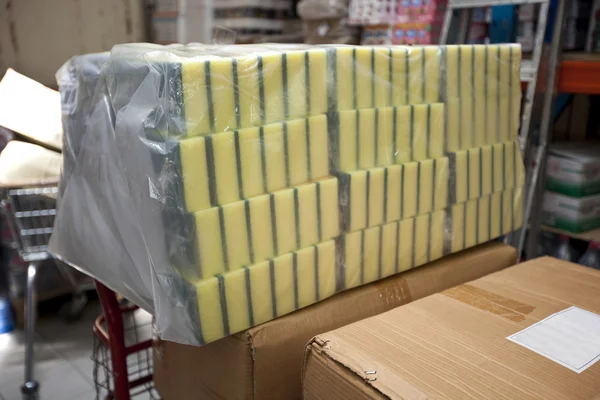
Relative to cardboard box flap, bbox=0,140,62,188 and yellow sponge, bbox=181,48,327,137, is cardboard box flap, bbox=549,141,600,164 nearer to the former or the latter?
yellow sponge, bbox=181,48,327,137

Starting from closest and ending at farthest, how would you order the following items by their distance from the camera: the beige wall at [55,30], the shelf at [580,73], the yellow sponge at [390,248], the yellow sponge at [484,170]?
the yellow sponge at [390,248] < the yellow sponge at [484,170] < the shelf at [580,73] < the beige wall at [55,30]

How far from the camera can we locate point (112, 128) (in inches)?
45.2

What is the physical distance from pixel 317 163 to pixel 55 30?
2.73 m

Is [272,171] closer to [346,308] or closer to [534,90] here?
[346,308]

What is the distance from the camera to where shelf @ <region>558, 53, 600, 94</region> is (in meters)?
2.00

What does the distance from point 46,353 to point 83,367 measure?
0.82ft

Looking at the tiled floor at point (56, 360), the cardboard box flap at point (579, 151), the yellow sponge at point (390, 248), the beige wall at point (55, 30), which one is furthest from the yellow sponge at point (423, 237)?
the beige wall at point (55, 30)

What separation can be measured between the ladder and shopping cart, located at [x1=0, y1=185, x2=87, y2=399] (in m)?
1.91

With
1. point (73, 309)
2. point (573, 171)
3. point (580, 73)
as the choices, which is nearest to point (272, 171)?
point (580, 73)

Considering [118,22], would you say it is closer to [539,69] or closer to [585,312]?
[539,69]

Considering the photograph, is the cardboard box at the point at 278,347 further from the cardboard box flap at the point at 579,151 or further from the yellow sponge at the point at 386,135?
the cardboard box flap at the point at 579,151

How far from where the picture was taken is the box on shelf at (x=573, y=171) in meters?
2.22

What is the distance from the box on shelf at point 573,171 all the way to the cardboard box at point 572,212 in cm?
3

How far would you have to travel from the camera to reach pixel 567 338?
3.15 feet
